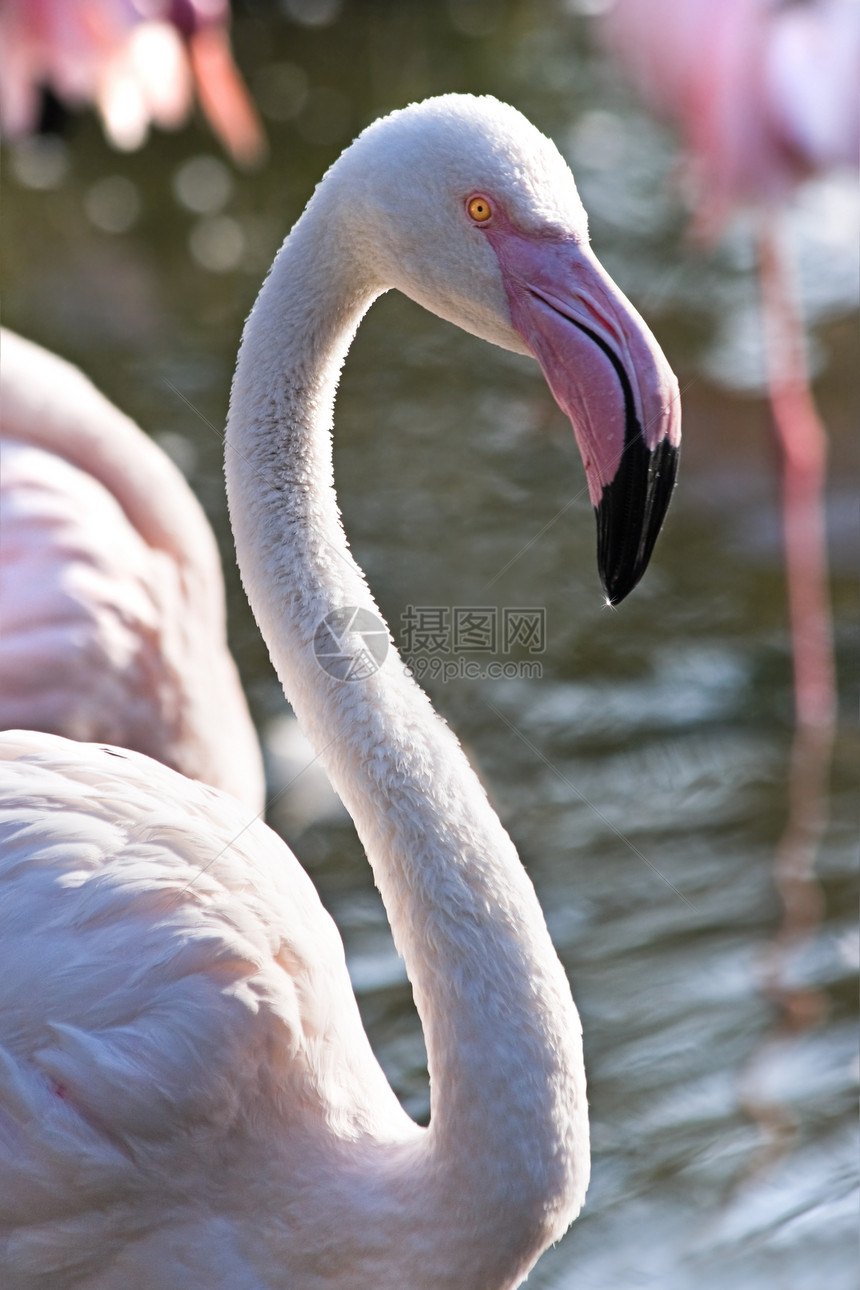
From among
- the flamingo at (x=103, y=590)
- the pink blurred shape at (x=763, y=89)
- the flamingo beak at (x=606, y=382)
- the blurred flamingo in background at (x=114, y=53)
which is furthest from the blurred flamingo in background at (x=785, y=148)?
the flamingo beak at (x=606, y=382)

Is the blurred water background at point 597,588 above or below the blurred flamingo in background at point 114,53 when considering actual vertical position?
below

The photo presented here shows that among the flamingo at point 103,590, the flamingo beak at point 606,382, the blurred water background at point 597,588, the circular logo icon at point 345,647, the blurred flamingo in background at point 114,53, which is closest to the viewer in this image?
the flamingo beak at point 606,382

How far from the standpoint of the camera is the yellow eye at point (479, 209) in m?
1.90

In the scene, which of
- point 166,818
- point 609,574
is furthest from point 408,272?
point 166,818

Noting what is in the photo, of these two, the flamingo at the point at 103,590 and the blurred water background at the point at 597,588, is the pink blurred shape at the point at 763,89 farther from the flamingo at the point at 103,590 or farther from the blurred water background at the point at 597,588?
the flamingo at the point at 103,590

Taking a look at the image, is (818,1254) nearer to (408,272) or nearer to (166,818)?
(166,818)

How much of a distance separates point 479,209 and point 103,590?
1208 millimetres

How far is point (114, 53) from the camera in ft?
12.2

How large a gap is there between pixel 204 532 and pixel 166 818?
1.16 metres

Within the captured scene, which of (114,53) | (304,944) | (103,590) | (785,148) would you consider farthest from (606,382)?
(785,148)

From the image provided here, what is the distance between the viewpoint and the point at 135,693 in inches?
114

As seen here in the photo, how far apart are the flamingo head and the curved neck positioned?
115 mm

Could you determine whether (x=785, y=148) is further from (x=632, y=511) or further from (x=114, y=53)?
(x=632, y=511)

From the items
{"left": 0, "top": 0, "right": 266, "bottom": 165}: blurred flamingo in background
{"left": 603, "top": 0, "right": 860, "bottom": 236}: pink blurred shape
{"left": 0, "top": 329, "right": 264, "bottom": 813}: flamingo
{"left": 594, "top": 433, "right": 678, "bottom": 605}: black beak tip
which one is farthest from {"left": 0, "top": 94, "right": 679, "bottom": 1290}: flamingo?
{"left": 603, "top": 0, "right": 860, "bottom": 236}: pink blurred shape
